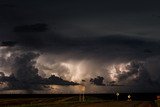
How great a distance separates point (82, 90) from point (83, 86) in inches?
123

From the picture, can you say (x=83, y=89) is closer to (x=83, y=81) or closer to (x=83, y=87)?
(x=83, y=87)

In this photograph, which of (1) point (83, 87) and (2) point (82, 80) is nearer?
(2) point (82, 80)

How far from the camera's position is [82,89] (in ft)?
527

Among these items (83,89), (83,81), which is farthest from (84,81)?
(83,89)

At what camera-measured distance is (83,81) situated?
491 ft

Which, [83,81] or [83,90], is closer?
[83,81]

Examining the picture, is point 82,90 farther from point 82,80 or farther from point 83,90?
point 82,80

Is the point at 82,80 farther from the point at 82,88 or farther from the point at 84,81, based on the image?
the point at 82,88

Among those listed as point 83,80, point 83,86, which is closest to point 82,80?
point 83,80

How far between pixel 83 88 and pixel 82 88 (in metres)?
1.21

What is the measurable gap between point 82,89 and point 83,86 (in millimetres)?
2234

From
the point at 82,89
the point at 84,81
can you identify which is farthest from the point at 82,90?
the point at 84,81

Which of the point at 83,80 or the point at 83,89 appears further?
the point at 83,89

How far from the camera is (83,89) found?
159 m
